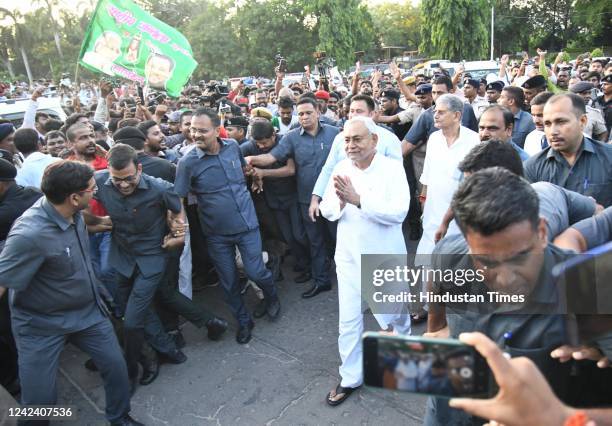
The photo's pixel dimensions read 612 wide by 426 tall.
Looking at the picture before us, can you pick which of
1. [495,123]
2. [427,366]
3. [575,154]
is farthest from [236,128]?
[427,366]

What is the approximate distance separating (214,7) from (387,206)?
38.9m

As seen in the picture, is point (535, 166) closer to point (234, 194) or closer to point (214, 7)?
point (234, 194)

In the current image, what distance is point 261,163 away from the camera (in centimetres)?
451

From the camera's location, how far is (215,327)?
3943 millimetres

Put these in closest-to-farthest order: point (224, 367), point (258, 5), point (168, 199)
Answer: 1. point (168, 199)
2. point (224, 367)
3. point (258, 5)

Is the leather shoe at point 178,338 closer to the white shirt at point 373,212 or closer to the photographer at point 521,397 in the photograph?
the white shirt at point 373,212

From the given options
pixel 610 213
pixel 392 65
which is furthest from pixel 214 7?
pixel 610 213

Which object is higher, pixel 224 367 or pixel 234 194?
pixel 234 194

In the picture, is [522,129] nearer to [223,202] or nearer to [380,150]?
[380,150]

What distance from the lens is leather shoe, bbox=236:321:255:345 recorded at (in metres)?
3.93

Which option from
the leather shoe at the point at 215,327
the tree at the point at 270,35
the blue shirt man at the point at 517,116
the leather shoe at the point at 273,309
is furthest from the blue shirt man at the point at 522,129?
the tree at the point at 270,35

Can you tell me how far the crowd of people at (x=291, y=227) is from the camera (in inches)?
54.0

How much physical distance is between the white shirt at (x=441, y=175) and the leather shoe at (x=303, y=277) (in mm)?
1624

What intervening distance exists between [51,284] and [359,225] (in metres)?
1.93
